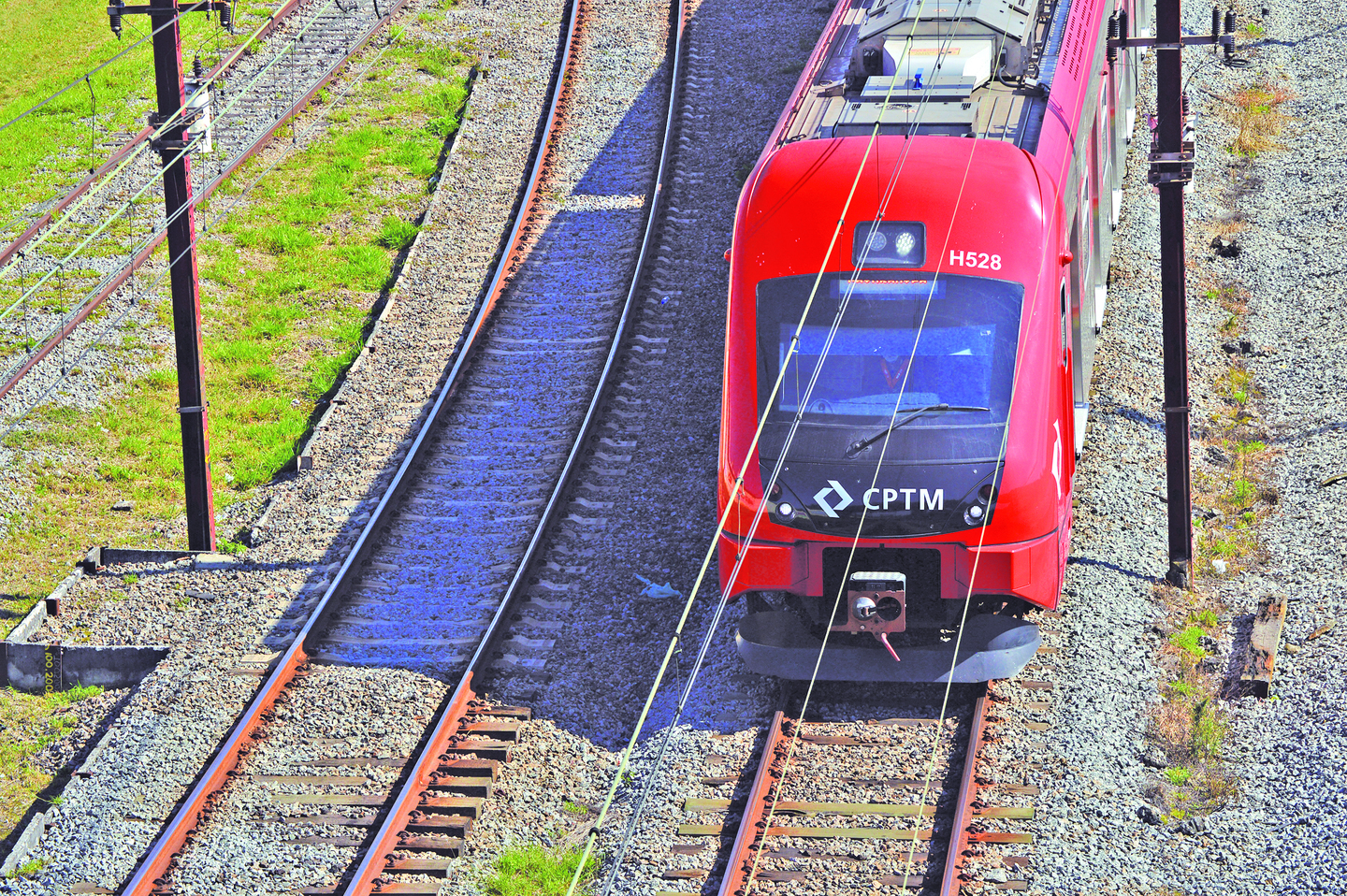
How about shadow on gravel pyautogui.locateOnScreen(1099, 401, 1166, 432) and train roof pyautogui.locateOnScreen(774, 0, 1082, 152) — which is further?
shadow on gravel pyautogui.locateOnScreen(1099, 401, 1166, 432)

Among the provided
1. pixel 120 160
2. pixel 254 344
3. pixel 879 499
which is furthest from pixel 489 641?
pixel 120 160

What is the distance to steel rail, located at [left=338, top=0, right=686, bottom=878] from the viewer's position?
9570mm

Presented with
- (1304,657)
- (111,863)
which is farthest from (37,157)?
(1304,657)

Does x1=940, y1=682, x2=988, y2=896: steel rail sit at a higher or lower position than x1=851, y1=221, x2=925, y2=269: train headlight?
lower

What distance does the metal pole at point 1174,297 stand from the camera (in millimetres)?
12234

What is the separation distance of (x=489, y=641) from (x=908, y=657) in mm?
3375

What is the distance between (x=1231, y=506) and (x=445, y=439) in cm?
764

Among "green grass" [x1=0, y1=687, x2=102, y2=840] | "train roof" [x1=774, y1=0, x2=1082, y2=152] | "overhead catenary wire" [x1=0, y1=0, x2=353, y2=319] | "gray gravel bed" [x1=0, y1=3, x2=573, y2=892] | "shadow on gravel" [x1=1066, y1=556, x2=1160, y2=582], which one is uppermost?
"train roof" [x1=774, y1=0, x2=1082, y2=152]

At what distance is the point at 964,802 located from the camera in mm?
9531

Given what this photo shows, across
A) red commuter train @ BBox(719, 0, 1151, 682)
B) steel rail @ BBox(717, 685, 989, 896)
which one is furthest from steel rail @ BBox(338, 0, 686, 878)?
steel rail @ BBox(717, 685, 989, 896)

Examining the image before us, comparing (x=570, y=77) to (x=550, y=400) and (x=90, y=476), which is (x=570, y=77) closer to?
(x=550, y=400)

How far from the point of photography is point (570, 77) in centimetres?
2342

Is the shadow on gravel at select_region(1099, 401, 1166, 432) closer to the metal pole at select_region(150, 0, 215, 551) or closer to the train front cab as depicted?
the train front cab

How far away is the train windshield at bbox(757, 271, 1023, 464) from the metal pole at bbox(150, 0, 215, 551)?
594cm
